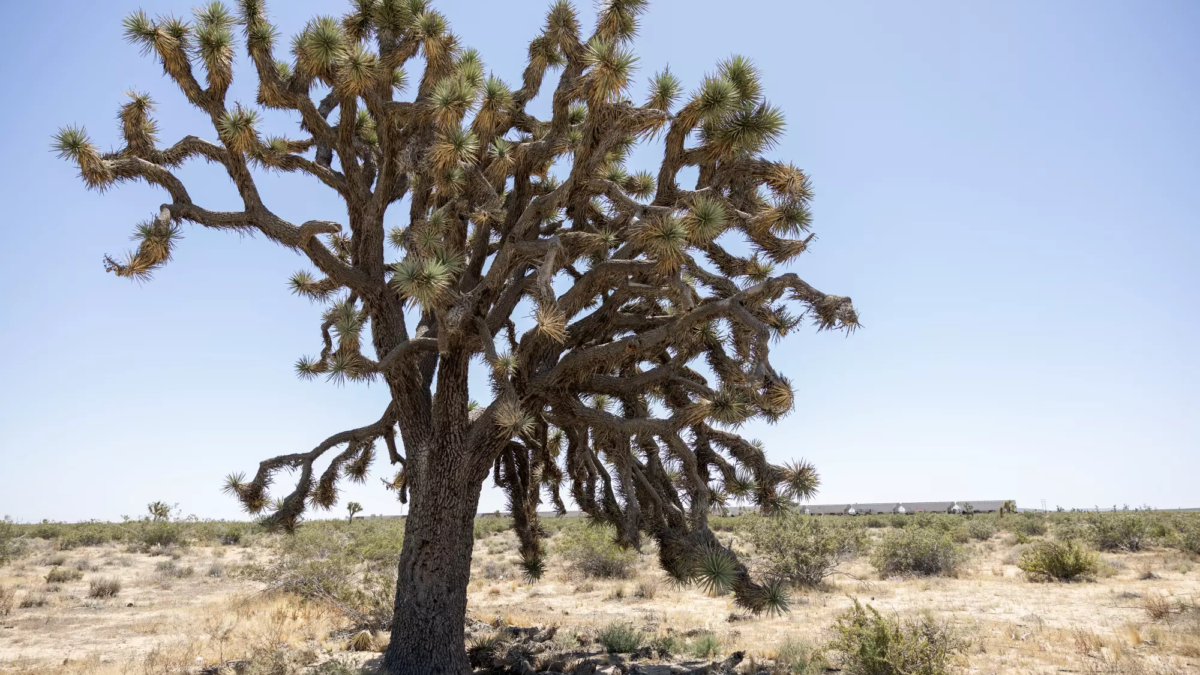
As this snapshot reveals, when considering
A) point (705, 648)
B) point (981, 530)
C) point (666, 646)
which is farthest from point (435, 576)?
point (981, 530)

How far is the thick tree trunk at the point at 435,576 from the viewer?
7.44m

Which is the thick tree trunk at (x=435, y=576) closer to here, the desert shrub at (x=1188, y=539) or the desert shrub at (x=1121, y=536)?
the desert shrub at (x=1188, y=539)

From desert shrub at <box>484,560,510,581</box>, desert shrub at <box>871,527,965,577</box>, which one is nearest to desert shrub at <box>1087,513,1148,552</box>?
desert shrub at <box>871,527,965,577</box>

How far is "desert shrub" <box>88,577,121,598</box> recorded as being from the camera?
15859 mm

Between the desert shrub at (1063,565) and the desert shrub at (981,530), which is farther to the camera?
the desert shrub at (981,530)

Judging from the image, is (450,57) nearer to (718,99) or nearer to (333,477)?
(718,99)

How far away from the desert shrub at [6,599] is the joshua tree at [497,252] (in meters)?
9.56

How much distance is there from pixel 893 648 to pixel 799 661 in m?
1.64

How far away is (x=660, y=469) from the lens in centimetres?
920

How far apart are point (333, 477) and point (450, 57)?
18.9 feet

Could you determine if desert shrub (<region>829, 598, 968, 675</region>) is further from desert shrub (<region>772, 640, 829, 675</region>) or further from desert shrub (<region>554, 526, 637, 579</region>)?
desert shrub (<region>554, 526, 637, 579</region>)

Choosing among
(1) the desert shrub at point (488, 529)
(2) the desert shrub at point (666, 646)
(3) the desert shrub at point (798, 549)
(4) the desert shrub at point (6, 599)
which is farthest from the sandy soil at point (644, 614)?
(1) the desert shrub at point (488, 529)

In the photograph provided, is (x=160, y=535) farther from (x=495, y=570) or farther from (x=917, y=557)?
(x=917, y=557)

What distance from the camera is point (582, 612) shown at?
15.0 meters
